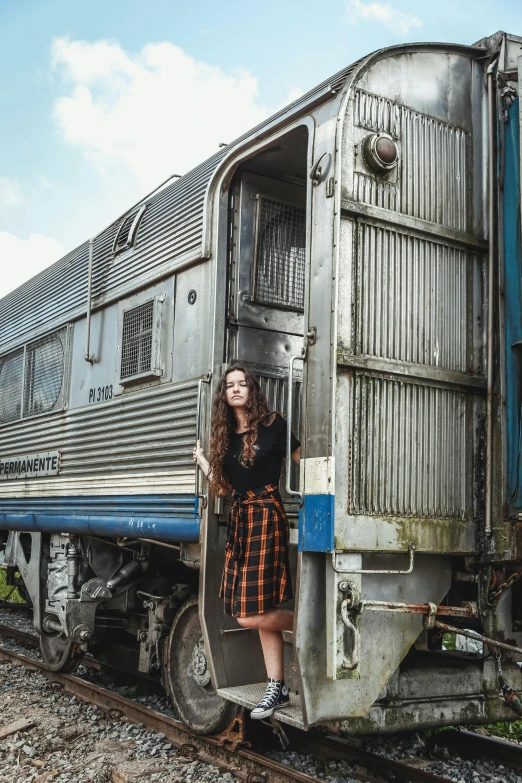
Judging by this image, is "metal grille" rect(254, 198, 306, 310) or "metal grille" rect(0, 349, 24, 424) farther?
"metal grille" rect(0, 349, 24, 424)

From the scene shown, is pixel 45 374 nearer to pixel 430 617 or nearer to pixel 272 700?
pixel 272 700

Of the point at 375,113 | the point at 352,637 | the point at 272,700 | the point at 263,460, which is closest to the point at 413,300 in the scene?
the point at 375,113

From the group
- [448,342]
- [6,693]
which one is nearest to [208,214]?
[448,342]

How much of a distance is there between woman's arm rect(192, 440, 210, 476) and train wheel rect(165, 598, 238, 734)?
1142mm

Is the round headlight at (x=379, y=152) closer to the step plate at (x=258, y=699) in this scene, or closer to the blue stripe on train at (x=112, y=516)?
the blue stripe on train at (x=112, y=516)

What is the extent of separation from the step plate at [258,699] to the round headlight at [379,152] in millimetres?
2944

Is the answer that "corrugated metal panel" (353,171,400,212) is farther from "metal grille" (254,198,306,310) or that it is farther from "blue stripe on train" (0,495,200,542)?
"blue stripe on train" (0,495,200,542)

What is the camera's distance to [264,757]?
4832mm

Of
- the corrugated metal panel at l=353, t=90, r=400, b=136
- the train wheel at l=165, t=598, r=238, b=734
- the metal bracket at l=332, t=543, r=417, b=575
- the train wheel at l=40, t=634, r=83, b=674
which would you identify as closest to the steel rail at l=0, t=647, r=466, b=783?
the train wheel at l=165, t=598, r=238, b=734

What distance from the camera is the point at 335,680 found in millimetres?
4148

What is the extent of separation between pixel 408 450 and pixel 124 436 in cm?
271

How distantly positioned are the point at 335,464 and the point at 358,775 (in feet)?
6.33

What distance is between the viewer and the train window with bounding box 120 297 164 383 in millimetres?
6141

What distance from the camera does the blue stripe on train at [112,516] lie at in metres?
5.48
